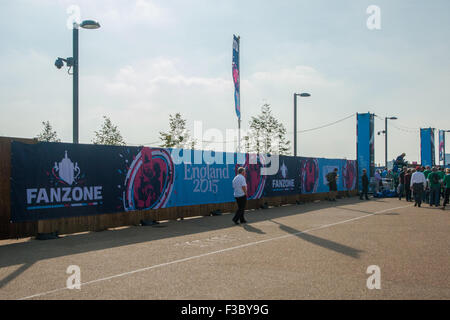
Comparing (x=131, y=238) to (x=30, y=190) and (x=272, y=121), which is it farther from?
(x=272, y=121)

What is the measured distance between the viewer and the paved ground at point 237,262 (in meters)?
5.81

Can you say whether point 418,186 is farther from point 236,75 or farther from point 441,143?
point 441,143

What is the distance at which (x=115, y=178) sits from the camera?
1328 centimetres

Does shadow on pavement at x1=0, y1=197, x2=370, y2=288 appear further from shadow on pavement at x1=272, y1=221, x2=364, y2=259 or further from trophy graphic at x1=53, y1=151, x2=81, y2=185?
trophy graphic at x1=53, y1=151, x2=81, y2=185

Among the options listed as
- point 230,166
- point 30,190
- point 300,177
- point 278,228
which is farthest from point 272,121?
point 30,190

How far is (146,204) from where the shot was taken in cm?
1425

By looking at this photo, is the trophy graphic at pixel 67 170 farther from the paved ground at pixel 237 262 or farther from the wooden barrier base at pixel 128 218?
the paved ground at pixel 237 262

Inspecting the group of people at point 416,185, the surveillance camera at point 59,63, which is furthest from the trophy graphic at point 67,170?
the group of people at point 416,185

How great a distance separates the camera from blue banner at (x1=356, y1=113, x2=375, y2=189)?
33.0 meters

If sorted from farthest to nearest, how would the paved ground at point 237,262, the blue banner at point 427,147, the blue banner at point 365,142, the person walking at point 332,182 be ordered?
the blue banner at point 427,147 → the blue banner at point 365,142 → the person walking at point 332,182 → the paved ground at point 237,262

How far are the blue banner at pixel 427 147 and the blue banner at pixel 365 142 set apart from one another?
20.3 m

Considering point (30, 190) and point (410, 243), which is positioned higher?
point (30, 190)

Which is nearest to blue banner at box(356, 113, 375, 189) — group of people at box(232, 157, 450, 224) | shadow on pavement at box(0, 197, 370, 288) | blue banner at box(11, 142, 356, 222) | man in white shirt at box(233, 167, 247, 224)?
group of people at box(232, 157, 450, 224)
